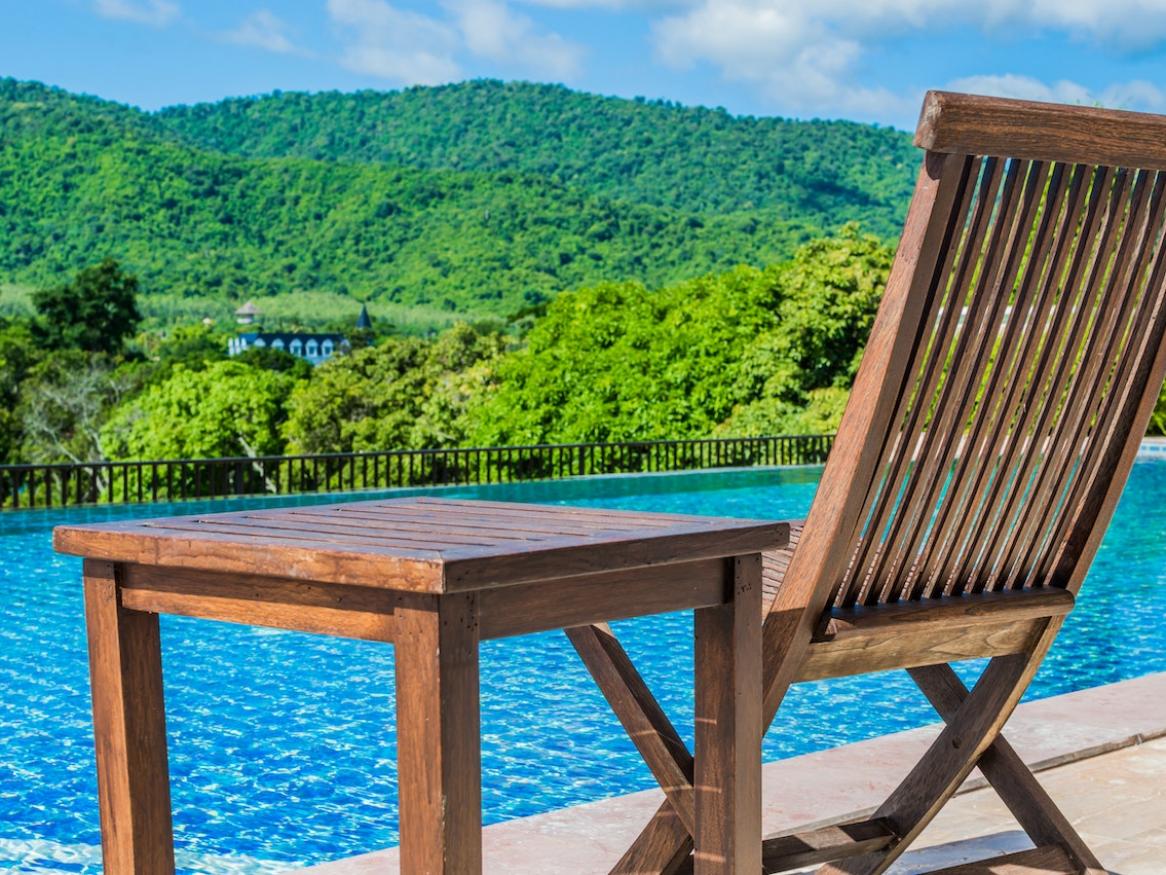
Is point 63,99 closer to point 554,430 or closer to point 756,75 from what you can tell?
point 554,430

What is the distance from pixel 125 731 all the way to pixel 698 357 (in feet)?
78.6

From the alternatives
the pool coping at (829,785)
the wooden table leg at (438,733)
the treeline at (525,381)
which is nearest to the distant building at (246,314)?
the treeline at (525,381)

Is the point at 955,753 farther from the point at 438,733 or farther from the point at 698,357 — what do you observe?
the point at 698,357

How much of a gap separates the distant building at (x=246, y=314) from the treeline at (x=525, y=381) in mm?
8211

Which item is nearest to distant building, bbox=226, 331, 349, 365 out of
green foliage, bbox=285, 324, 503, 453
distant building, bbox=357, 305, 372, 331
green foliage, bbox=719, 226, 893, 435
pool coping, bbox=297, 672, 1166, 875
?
distant building, bbox=357, 305, 372, 331

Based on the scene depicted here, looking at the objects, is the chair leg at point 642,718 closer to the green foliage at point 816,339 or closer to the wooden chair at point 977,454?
the wooden chair at point 977,454

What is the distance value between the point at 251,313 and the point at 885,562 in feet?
151

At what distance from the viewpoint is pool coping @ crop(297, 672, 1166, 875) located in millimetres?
2421

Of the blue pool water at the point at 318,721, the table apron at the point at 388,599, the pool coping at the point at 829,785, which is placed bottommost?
the blue pool water at the point at 318,721

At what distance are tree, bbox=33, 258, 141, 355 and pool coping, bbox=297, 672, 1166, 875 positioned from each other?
137 feet

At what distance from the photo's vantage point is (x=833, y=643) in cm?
181

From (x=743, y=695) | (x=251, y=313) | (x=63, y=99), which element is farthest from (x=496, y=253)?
(x=743, y=695)

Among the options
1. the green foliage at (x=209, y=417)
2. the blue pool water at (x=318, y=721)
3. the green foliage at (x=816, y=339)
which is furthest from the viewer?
the green foliage at (x=209, y=417)

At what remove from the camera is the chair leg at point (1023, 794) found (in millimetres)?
2068
